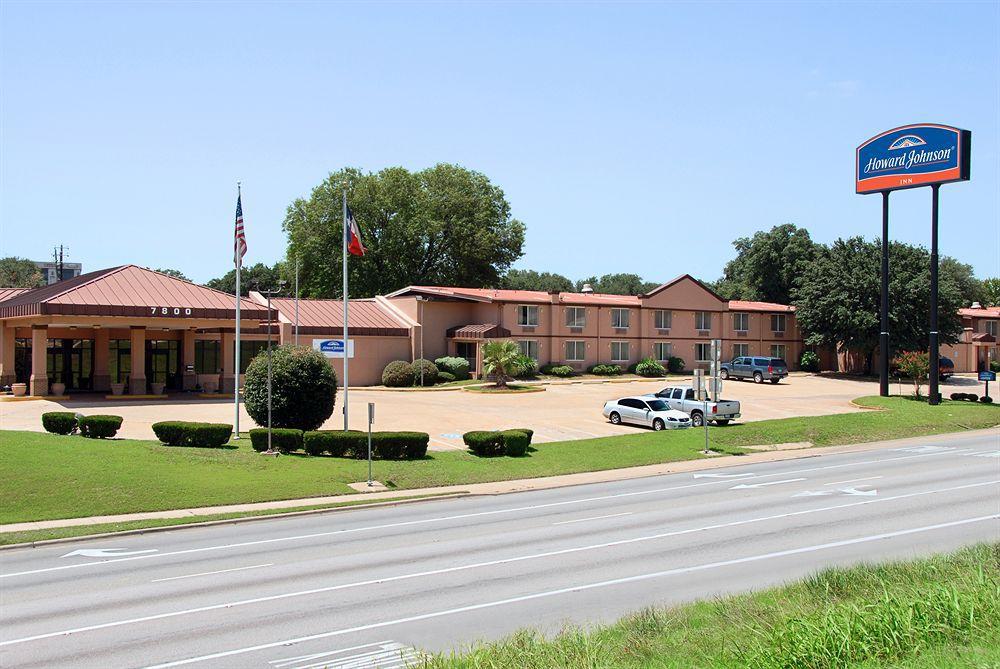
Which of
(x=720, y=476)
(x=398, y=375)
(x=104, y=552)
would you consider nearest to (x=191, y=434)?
(x=104, y=552)

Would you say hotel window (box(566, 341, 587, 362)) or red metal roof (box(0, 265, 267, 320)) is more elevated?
red metal roof (box(0, 265, 267, 320))

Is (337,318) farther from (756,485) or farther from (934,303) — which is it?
(756,485)

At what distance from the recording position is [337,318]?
60.4m

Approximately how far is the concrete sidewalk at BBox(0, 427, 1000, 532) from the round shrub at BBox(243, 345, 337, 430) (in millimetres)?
7619

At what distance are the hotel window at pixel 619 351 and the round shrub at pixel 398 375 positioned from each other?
718 inches

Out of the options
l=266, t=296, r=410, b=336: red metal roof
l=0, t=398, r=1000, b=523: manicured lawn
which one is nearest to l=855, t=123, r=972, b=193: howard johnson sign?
l=0, t=398, r=1000, b=523: manicured lawn

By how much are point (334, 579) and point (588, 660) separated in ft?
26.1

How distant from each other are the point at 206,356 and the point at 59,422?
23.3 m

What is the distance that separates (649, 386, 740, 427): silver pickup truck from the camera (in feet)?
135

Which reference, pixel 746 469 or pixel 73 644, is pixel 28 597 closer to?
pixel 73 644

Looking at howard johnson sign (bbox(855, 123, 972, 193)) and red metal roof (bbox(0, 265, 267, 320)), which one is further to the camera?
howard johnson sign (bbox(855, 123, 972, 193))

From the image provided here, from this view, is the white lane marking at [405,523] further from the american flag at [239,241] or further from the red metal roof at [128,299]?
the red metal roof at [128,299]

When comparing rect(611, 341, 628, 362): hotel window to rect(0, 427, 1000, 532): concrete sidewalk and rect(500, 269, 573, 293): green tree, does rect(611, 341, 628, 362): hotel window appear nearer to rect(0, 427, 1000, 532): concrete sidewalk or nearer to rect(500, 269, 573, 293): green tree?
rect(0, 427, 1000, 532): concrete sidewalk

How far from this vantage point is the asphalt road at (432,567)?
11.8 meters
